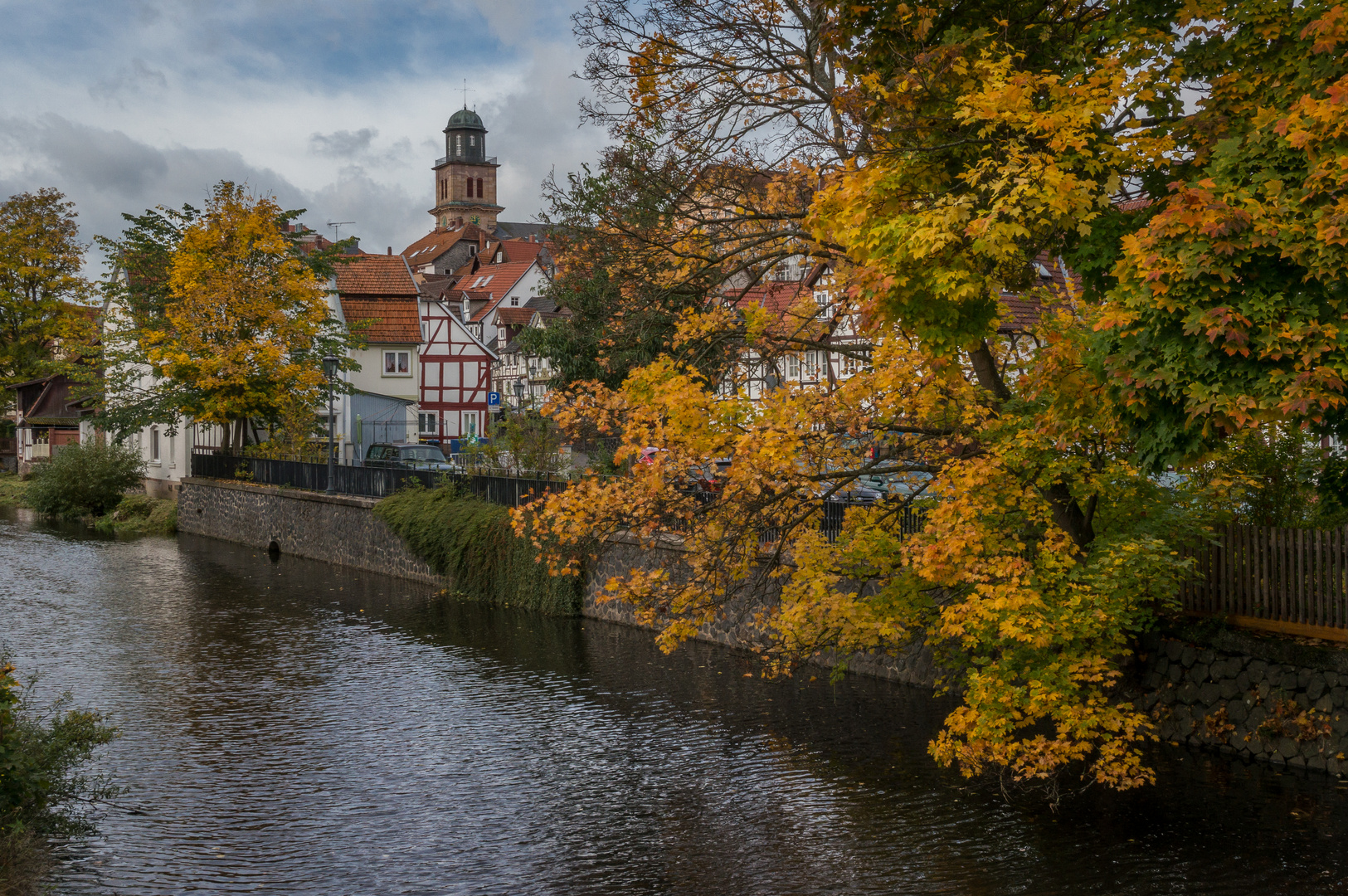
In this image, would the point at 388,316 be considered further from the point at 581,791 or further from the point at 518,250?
the point at 518,250

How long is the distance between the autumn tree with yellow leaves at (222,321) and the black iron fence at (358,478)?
5.66 feet

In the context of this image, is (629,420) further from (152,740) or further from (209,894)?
(152,740)

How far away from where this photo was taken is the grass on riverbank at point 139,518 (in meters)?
39.0

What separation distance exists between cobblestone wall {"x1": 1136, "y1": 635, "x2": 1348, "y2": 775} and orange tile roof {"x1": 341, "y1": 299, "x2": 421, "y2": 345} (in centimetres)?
4073

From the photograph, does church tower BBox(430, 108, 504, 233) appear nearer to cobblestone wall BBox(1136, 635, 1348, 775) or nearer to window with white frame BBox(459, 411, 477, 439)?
window with white frame BBox(459, 411, 477, 439)

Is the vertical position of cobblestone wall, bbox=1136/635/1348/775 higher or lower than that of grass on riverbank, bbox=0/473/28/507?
lower

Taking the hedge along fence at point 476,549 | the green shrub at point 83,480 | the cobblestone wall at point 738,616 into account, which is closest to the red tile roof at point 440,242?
the green shrub at point 83,480

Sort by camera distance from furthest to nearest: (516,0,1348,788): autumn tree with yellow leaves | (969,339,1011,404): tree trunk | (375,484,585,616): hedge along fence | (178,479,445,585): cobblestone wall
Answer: (178,479,445,585): cobblestone wall, (375,484,585,616): hedge along fence, (969,339,1011,404): tree trunk, (516,0,1348,788): autumn tree with yellow leaves

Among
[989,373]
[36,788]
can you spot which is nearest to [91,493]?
[36,788]

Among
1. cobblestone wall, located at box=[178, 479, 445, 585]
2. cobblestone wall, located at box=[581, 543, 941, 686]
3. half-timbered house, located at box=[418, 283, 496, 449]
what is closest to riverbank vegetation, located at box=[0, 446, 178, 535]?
cobblestone wall, located at box=[178, 479, 445, 585]

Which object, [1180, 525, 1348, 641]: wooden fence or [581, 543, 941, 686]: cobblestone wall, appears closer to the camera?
[1180, 525, 1348, 641]: wooden fence

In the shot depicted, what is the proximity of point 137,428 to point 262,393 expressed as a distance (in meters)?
4.06

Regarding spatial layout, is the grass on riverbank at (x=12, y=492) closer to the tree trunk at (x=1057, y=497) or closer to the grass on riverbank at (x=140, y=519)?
the grass on riverbank at (x=140, y=519)

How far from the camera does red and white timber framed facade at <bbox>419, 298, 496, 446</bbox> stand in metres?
52.9
